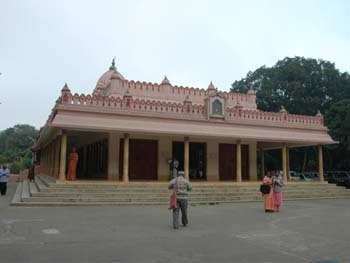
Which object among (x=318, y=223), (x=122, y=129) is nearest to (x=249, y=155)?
(x=122, y=129)

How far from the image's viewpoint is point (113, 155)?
60.4 feet

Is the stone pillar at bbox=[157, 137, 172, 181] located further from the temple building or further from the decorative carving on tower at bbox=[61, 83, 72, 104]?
the decorative carving on tower at bbox=[61, 83, 72, 104]

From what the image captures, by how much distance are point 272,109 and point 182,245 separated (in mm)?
34105

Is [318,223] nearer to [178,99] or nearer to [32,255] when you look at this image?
[32,255]

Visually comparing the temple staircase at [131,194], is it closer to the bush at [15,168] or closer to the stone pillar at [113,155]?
the stone pillar at [113,155]

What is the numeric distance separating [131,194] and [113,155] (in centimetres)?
407

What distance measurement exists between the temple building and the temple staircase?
37.5 inches

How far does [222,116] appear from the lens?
62.2ft

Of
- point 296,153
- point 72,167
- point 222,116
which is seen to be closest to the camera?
point 72,167

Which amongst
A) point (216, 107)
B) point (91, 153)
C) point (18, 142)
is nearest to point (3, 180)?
point (91, 153)

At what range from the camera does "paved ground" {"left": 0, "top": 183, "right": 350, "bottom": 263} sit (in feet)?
19.4

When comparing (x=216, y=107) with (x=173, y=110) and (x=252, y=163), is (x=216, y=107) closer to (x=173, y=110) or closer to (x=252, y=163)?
(x=173, y=110)

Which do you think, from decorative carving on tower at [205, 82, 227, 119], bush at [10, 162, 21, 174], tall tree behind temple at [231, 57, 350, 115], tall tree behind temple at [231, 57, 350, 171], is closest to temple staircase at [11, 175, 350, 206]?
decorative carving on tower at [205, 82, 227, 119]

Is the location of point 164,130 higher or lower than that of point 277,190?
higher
